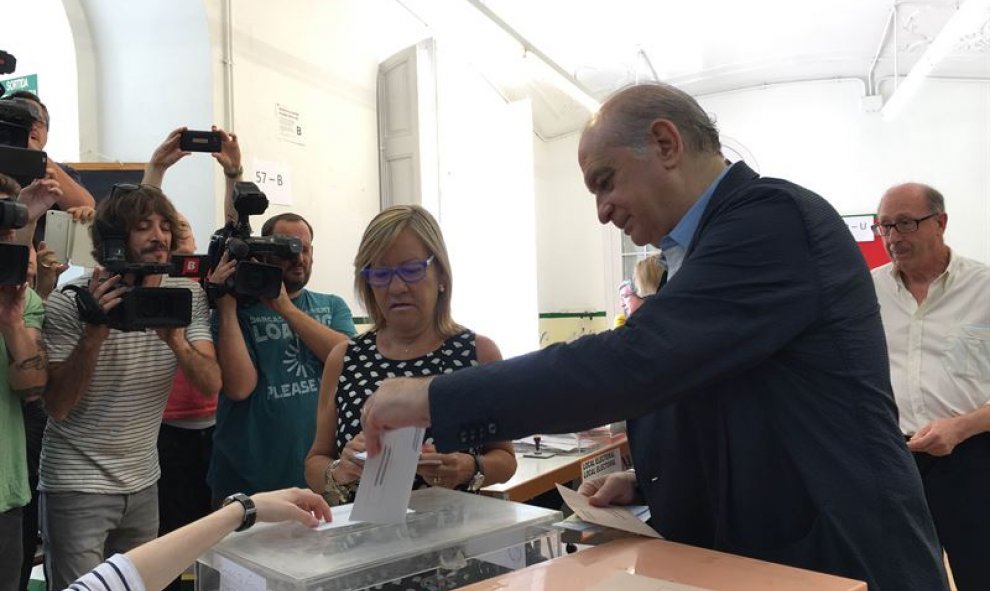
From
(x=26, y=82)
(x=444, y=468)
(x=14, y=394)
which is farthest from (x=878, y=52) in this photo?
(x=14, y=394)

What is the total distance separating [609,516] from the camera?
1017 millimetres

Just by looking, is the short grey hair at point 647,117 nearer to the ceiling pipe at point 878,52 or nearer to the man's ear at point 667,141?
the man's ear at point 667,141

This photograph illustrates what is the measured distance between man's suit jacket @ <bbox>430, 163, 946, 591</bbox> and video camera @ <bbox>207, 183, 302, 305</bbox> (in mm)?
1249

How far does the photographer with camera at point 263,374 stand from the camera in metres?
1.98

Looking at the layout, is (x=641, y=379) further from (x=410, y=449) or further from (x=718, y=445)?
(x=410, y=449)

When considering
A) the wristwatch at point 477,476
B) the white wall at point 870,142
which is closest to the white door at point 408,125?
the wristwatch at point 477,476

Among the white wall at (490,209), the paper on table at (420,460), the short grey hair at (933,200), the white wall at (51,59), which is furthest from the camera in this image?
the white wall at (490,209)

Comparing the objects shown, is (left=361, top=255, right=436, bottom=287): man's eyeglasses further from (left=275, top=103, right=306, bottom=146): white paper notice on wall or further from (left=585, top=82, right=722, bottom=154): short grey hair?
(left=275, top=103, right=306, bottom=146): white paper notice on wall

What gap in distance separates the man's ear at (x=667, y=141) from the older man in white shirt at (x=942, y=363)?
1552 mm

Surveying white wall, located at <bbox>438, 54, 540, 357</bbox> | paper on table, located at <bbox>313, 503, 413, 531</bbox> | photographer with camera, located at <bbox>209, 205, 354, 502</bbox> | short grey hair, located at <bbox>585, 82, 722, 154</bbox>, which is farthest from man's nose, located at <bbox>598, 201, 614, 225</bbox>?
white wall, located at <bbox>438, 54, 540, 357</bbox>

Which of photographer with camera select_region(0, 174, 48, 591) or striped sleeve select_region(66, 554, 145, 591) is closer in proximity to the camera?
striped sleeve select_region(66, 554, 145, 591)

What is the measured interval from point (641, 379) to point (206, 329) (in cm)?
157

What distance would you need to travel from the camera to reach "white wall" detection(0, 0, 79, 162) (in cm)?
349

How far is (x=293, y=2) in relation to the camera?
3.64m
